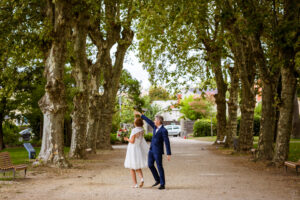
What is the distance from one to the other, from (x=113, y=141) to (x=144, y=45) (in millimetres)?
28823

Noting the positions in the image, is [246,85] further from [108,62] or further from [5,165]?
[5,165]

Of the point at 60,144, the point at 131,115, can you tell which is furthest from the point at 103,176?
the point at 131,115

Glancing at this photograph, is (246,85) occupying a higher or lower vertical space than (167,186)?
higher

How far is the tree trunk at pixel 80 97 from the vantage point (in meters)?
19.7

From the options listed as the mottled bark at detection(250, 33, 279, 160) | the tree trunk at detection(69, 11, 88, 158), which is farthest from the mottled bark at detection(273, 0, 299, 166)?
the tree trunk at detection(69, 11, 88, 158)

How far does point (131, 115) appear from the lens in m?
63.9

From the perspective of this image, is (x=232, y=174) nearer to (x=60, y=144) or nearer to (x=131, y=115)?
(x=60, y=144)

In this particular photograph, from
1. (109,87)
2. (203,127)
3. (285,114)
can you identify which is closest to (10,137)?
(109,87)

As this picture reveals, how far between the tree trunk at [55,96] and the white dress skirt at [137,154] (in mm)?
6051

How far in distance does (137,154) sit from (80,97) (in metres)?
10.3

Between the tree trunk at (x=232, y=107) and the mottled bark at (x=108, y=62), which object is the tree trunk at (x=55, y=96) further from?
the tree trunk at (x=232, y=107)

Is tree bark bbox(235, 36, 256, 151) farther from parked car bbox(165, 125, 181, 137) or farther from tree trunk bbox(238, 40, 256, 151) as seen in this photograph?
parked car bbox(165, 125, 181, 137)

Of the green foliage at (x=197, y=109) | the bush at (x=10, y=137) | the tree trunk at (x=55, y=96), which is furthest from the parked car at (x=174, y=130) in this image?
the tree trunk at (x=55, y=96)

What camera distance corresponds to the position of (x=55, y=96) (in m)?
Result: 15.7
